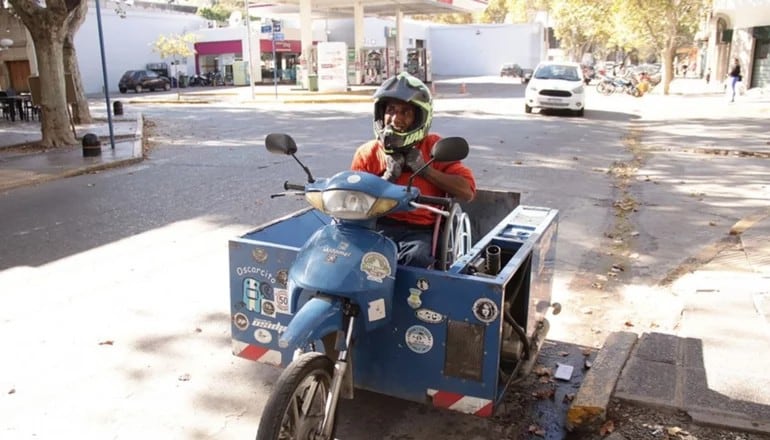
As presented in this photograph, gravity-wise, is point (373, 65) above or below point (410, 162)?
above

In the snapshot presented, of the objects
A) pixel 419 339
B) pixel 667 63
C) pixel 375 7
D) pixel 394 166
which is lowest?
pixel 419 339

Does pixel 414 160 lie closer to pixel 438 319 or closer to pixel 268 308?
pixel 438 319

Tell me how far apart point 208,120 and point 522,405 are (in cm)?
1956

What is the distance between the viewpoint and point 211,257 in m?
6.37

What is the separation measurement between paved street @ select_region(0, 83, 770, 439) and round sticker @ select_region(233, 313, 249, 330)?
1.57 ft

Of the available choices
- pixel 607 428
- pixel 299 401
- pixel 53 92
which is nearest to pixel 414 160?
pixel 299 401

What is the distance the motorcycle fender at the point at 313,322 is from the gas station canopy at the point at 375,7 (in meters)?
34.3

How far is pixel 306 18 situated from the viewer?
3372 cm

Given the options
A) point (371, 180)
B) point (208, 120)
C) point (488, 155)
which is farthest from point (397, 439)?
point (208, 120)

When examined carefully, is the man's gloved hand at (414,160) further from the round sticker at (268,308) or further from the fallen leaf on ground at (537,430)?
the fallen leaf on ground at (537,430)

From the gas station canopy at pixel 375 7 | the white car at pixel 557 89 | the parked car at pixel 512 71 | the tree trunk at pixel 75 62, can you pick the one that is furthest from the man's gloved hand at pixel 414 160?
the parked car at pixel 512 71

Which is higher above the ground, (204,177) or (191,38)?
(191,38)

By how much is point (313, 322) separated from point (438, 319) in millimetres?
622

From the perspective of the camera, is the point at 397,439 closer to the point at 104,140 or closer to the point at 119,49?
the point at 104,140
